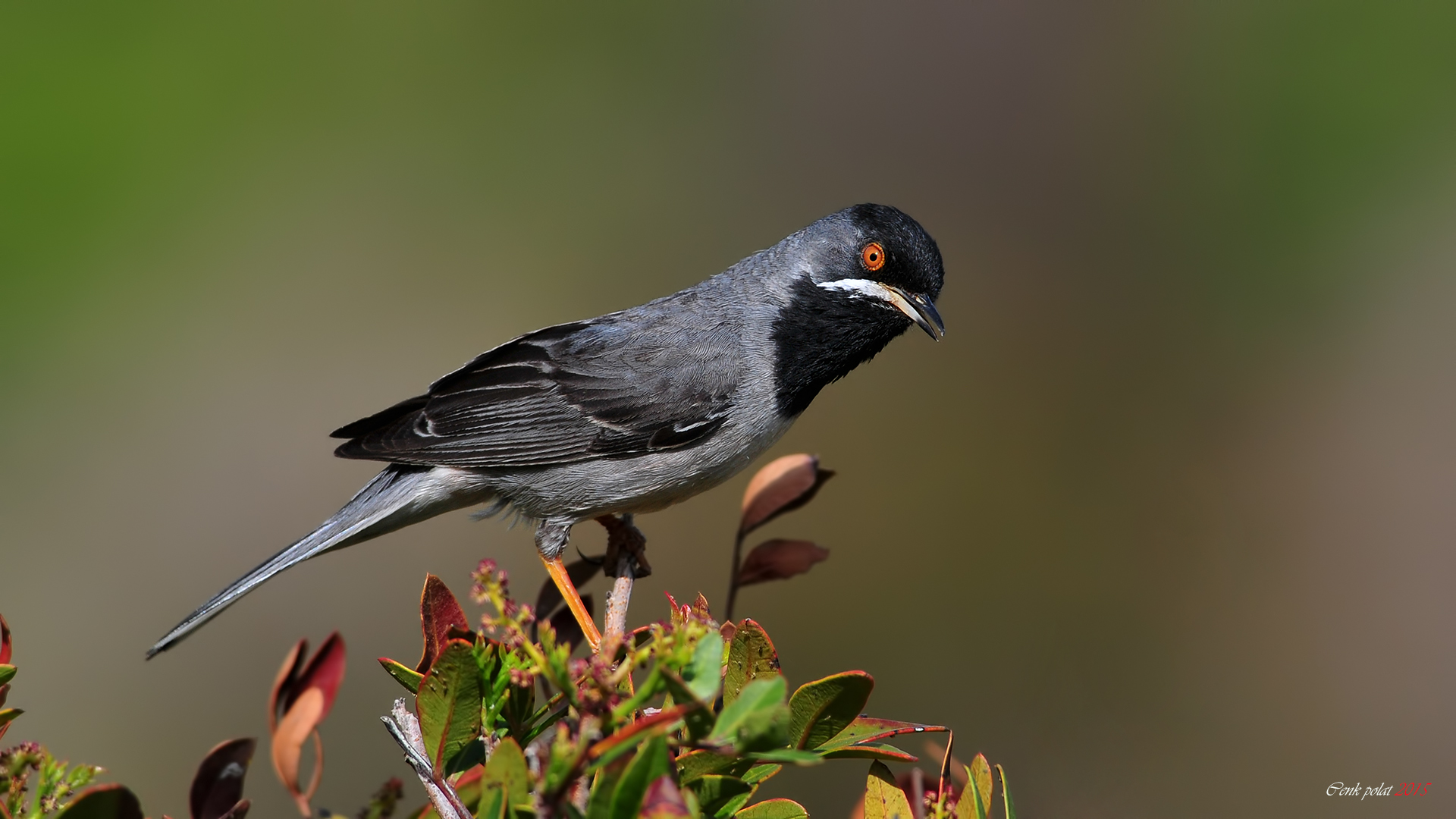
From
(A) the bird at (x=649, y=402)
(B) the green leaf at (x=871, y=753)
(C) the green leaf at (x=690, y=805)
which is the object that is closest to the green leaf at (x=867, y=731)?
(B) the green leaf at (x=871, y=753)

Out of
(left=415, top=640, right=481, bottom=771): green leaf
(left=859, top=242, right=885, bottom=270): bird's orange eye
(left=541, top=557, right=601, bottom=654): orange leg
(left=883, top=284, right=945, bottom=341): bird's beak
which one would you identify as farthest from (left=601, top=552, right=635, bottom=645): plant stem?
(left=859, top=242, right=885, bottom=270): bird's orange eye

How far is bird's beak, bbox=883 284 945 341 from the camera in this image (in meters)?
3.97

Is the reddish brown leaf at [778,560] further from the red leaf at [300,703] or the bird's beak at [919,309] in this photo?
the red leaf at [300,703]

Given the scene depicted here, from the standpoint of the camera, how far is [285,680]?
5.22 feet

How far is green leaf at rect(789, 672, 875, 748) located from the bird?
201 cm

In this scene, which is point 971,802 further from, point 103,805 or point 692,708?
point 103,805

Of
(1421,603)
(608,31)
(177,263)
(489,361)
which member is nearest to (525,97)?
(608,31)

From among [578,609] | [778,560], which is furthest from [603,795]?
[578,609]

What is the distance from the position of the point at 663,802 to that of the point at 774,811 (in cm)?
62

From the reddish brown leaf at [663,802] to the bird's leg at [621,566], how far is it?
2.48 feet

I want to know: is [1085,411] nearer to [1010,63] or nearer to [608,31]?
[1010,63]

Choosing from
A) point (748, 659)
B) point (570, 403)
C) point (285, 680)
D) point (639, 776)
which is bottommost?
point (748, 659)

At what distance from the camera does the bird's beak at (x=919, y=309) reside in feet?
13.0

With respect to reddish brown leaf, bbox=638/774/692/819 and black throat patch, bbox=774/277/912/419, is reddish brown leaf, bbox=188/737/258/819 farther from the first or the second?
black throat patch, bbox=774/277/912/419
